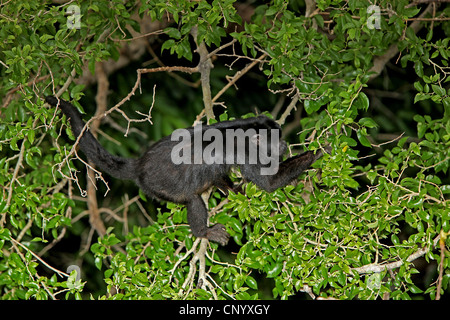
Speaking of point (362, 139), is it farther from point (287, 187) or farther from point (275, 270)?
point (275, 270)

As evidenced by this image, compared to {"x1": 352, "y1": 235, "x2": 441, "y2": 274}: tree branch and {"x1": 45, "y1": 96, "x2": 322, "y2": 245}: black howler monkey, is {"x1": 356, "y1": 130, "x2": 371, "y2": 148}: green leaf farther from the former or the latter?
{"x1": 352, "y1": 235, "x2": 441, "y2": 274}: tree branch

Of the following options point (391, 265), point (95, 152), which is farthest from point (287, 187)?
point (95, 152)

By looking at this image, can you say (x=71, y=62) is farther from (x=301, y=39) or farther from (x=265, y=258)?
(x=265, y=258)

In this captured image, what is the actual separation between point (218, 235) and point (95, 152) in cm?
125

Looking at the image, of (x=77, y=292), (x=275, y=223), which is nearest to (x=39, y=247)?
(x=77, y=292)

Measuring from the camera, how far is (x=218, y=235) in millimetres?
4734

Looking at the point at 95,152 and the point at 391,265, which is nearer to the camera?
the point at 391,265

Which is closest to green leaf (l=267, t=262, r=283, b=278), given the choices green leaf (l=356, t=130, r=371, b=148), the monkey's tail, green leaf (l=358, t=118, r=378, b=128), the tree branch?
the tree branch

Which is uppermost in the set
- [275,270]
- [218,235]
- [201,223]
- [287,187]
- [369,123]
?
Answer: [369,123]

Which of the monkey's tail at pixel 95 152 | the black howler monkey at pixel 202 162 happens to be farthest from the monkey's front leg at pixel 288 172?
the monkey's tail at pixel 95 152

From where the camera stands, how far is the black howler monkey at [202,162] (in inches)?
172

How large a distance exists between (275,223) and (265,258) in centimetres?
25

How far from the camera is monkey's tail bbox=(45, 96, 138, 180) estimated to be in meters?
4.45

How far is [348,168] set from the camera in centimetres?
379
